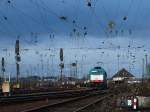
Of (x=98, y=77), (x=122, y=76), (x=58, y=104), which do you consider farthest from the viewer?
(x=122, y=76)

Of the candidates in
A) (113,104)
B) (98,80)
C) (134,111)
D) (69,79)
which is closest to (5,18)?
(113,104)

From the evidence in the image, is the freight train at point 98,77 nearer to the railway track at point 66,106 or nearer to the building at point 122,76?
the building at point 122,76

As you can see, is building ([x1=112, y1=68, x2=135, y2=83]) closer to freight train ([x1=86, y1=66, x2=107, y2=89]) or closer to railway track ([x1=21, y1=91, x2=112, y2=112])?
freight train ([x1=86, y1=66, x2=107, y2=89])

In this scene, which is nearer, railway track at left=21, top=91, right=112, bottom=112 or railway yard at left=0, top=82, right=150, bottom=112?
railway track at left=21, top=91, right=112, bottom=112

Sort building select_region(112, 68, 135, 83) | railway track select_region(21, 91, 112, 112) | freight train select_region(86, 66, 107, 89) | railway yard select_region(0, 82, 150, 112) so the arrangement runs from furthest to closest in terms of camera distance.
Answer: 1. building select_region(112, 68, 135, 83)
2. freight train select_region(86, 66, 107, 89)
3. railway yard select_region(0, 82, 150, 112)
4. railway track select_region(21, 91, 112, 112)

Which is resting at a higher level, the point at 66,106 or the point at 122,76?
the point at 122,76

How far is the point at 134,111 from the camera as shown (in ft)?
90.7

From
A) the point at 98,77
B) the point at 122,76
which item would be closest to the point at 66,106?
the point at 98,77

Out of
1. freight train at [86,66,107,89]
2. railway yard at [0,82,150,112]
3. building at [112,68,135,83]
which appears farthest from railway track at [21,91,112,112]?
building at [112,68,135,83]

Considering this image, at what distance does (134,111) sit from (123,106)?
7.49 feet

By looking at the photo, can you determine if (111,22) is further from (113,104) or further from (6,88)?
(6,88)

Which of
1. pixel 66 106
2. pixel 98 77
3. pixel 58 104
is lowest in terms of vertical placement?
pixel 66 106

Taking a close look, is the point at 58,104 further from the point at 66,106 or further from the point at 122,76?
the point at 122,76

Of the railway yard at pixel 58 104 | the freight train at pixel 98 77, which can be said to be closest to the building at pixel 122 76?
the freight train at pixel 98 77
